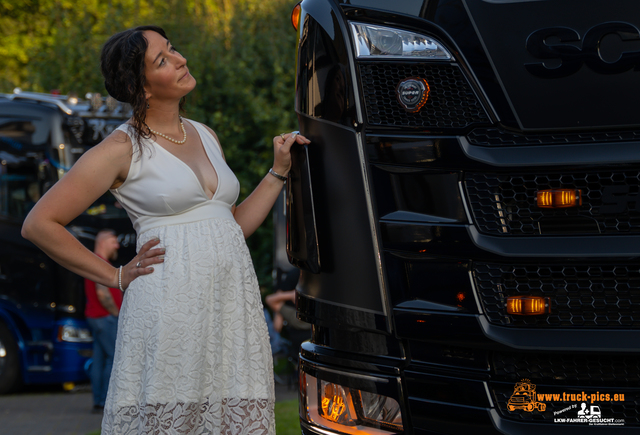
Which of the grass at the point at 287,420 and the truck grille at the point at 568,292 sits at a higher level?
the truck grille at the point at 568,292

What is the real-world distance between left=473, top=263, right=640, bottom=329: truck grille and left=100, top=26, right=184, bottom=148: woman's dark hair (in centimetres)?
148

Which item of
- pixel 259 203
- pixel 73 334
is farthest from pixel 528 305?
pixel 73 334

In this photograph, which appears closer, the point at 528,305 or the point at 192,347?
the point at 528,305

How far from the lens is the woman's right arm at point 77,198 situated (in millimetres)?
2863

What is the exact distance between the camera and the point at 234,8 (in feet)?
59.3

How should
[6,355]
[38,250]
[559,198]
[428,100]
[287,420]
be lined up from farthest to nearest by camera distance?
[6,355] < [38,250] < [287,420] < [428,100] < [559,198]

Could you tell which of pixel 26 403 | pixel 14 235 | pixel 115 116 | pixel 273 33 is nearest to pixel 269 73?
pixel 273 33

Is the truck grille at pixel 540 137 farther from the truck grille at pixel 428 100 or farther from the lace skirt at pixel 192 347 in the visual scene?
the lace skirt at pixel 192 347

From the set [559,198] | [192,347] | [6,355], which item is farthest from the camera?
[6,355]

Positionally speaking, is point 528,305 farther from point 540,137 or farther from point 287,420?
point 287,420

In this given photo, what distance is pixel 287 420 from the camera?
22.5 ft

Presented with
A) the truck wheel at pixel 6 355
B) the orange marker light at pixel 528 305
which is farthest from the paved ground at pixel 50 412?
the orange marker light at pixel 528 305

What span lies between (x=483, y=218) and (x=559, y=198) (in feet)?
0.80

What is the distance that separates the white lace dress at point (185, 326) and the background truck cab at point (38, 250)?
7907 millimetres
